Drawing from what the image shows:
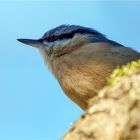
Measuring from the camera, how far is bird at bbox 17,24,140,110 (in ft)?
16.9

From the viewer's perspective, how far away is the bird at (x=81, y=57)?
514 centimetres

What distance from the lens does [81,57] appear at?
5492 millimetres

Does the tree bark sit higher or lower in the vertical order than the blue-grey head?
lower

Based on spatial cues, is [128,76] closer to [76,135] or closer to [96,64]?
[76,135]

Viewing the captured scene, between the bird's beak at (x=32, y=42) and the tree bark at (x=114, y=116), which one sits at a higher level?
the bird's beak at (x=32, y=42)

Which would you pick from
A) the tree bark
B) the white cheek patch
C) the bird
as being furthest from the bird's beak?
the tree bark

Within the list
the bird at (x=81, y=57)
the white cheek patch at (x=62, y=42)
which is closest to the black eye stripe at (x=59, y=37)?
the bird at (x=81, y=57)

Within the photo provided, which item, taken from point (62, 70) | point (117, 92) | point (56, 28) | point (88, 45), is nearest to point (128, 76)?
point (117, 92)

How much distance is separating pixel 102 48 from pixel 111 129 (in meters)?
3.41

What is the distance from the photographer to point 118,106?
7.95 feet

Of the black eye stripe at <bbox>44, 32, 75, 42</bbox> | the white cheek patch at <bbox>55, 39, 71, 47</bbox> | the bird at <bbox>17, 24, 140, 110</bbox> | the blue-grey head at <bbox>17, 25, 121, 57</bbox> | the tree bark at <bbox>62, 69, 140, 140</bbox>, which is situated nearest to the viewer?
the tree bark at <bbox>62, 69, 140, 140</bbox>

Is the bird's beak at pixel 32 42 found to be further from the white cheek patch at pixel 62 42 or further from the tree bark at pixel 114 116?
the tree bark at pixel 114 116

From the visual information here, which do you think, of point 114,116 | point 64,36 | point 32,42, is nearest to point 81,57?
point 64,36

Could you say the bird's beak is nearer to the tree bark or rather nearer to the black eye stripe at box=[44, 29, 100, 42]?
the black eye stripe at box=[44, 29, 100, 42]
